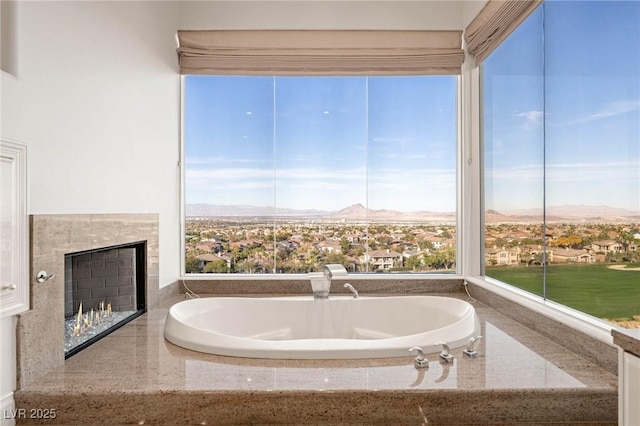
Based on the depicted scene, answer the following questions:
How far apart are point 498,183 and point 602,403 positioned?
5.02ft

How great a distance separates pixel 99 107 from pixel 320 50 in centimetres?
157

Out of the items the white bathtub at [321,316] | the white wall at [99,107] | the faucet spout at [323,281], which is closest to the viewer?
the white wall at [99,107]

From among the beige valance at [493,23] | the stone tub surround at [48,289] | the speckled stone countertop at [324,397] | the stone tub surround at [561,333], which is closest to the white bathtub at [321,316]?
the stone tub surround at [561,333]

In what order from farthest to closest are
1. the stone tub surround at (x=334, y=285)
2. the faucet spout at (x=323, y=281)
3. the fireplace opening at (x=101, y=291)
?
1. the stone tub surround at (x=334, y=285)
2. the faucet spout at (x=323, y=281)
3. the fireplace opening at (x=101, y=291)

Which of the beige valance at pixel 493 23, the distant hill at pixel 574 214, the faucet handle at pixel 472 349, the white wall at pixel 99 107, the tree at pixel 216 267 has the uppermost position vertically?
the beige valance at pixel 493 23

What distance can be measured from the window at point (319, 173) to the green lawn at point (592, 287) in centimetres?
102

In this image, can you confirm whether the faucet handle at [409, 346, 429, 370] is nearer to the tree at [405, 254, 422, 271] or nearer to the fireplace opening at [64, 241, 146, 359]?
the fireplace opening at [64, 241, 146, 359]

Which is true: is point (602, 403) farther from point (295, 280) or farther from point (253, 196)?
point (253, 196)

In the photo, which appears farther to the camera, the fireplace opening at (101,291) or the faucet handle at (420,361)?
the fireplace opening at (101,291)

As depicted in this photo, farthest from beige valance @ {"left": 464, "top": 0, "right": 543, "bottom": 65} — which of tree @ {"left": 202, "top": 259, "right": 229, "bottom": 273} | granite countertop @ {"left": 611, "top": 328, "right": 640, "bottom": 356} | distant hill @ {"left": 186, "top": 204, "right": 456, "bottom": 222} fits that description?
tree @ {"left": 202, "top": 259, "right": 229, "bottom": 273}

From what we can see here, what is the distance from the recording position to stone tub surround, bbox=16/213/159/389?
5.27 feet

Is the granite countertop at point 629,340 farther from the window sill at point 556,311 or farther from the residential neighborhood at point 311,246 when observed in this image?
the residential neighborhood at point 311,246

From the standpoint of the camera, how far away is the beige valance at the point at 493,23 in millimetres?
2382

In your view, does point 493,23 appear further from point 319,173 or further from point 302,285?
point 302,285
